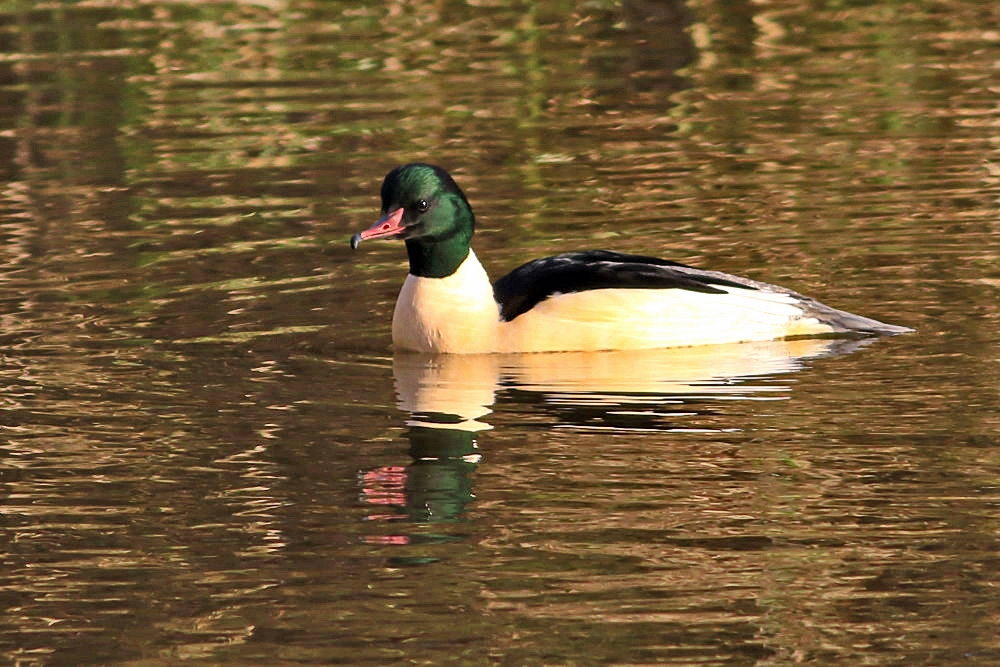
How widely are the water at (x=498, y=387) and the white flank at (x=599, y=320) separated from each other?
0.14 metres

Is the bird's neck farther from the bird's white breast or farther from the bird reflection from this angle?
the bird reflection

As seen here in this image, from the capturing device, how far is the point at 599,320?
11289 millimetres

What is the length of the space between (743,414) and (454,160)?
7.24 metres

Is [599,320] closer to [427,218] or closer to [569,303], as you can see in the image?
[569,303]

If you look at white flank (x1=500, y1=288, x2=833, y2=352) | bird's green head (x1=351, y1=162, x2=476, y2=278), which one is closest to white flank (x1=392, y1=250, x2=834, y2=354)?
white flank (x1=500, y1=288, x2=833, y2=352)

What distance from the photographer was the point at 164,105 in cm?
1955

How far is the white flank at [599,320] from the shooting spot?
11.3m

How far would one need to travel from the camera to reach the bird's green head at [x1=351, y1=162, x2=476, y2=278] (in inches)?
442

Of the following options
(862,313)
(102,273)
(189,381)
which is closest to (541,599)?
(189,381)

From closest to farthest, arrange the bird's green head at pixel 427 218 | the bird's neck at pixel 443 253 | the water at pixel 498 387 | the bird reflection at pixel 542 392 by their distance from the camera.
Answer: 1. the water at pixel 498 387
2. the bird reflection at pixel 542 392
3. the bird's green head at pixel 427 218
4. the bird's neck at pixel 443 253

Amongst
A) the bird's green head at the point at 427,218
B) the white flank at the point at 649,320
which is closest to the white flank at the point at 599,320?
the white flank at the point at 649,320

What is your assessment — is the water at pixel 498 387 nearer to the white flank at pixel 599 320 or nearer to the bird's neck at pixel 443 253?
the white flank at pixel 599 320

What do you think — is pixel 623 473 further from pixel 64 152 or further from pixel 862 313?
pixel 64 152

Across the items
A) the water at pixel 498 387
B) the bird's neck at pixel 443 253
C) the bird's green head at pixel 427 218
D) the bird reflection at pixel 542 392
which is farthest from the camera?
the bird's neck at pixel 443 253
